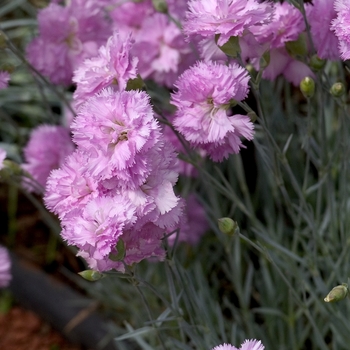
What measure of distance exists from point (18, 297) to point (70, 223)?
94cm

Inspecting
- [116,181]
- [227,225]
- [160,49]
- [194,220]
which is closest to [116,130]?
[116,181]

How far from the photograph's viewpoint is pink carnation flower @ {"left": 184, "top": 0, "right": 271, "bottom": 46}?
0.63 meters

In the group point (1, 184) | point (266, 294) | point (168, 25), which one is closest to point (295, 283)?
point (266, 294)

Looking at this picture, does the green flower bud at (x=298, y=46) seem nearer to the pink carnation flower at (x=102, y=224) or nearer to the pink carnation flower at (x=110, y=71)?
the pink carnation flower at (x=110, y=71)

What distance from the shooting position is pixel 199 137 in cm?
63

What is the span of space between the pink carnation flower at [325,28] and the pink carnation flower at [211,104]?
14 cm

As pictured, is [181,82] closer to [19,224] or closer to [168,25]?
[168,25]

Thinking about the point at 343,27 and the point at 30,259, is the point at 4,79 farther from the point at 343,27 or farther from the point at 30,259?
the point at 30,259

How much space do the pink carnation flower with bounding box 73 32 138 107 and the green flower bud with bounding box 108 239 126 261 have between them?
0.17 m

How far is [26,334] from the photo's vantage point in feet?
4.72

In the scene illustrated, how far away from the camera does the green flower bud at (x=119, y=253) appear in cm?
60

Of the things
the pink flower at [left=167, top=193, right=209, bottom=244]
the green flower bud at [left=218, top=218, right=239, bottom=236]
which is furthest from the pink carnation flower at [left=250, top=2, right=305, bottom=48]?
the pink flower at [left=167, top=193, right=209, bottom=244]

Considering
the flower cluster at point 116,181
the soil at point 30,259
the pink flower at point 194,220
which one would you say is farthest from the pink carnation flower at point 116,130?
the soil at point 30,259

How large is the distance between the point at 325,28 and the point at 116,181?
0.32 m
